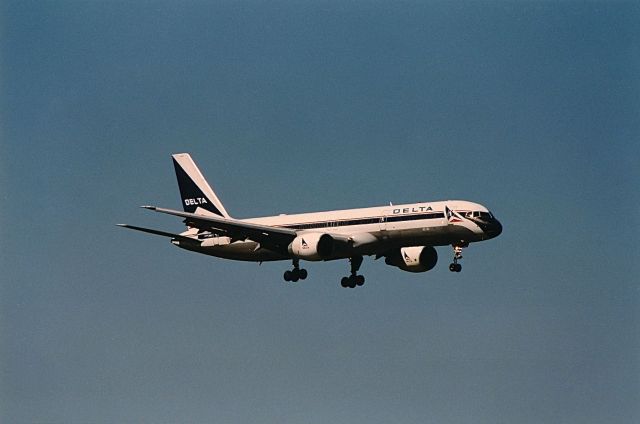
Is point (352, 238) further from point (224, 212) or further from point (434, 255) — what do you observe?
point (224, 212)

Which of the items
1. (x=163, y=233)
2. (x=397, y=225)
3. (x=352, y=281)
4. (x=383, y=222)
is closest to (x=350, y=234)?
(x=383, y=222)

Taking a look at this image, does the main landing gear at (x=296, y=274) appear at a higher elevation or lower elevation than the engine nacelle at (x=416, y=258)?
lower

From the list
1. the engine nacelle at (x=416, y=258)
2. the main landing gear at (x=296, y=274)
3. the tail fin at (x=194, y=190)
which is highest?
the tail fin at (x=194, y=190)

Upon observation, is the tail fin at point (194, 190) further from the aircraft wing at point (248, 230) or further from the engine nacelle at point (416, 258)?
the engine nacelle at point (416, 258)

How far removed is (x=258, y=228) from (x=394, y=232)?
9342mm

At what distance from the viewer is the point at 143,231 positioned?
83500 millimetres

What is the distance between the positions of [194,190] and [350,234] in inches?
659

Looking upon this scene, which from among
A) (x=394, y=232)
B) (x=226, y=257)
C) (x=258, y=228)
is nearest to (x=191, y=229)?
(x=226, y=257)

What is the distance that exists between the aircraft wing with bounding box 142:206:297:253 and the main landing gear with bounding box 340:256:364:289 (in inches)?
245

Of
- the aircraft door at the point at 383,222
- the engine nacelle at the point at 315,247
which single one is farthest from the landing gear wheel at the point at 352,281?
the aircraft door at the point at 383,222

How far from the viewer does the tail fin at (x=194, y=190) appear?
3647 inches

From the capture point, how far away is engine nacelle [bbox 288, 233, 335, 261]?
265 ft

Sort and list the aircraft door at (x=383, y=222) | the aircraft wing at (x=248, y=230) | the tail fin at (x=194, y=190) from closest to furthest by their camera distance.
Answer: the aircraft door at (x=383, y=222) → the aircraft wing at (x=248, y=230) → the tail fin at (x=194, y=190)

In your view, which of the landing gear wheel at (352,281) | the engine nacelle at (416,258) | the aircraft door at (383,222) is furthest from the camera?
the landing gear wheel at (352,281)
